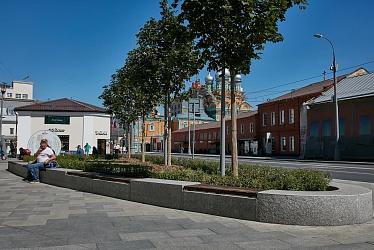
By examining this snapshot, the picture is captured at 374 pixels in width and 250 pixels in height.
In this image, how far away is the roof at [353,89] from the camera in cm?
Result: 3734

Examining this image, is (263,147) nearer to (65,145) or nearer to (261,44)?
(65,145)

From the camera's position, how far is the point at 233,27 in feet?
29.1

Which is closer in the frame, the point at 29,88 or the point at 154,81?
the point at 154,81

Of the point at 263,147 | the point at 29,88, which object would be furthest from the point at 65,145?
the point at 29,88

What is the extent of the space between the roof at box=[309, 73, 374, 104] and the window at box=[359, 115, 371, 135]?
2.17 metres

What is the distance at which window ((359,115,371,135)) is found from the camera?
35.6 m

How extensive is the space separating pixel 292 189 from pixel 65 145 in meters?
40.6

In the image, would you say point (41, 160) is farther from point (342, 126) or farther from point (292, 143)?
point (292, 143)

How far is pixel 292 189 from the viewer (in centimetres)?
737

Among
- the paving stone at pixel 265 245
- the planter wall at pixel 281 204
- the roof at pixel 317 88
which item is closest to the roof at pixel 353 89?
the roof at pixel 317 88

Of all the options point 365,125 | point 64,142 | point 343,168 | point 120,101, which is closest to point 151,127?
point 64,142

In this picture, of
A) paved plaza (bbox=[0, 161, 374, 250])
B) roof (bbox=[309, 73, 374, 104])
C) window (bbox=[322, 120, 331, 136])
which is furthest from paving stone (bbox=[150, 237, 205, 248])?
window (bbox=[322, 120, 331, 136])

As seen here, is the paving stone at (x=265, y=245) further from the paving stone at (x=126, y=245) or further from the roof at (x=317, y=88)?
the roof at (x=317, y=88)

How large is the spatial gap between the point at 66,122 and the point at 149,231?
39972mm
